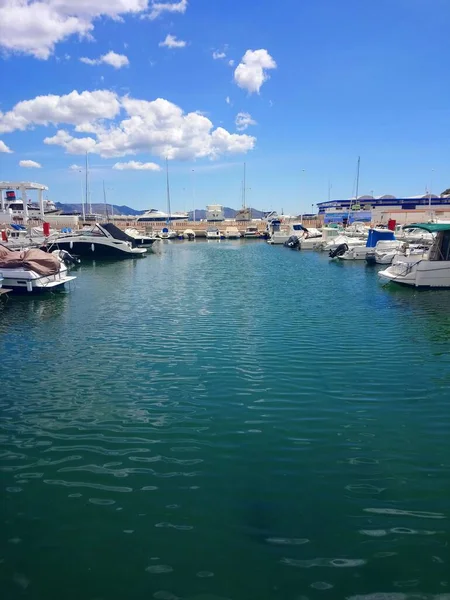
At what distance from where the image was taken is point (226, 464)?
8.84 m

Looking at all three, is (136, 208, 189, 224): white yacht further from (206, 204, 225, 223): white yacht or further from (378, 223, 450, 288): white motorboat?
(378, 223, 450, 288): white motorboat

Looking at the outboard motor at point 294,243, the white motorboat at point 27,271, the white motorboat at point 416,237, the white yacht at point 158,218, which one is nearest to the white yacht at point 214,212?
the white yacht at point 158,218

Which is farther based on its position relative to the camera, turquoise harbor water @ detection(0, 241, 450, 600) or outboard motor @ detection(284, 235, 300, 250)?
outboard motor @ detection(284, 235, 300, 250)

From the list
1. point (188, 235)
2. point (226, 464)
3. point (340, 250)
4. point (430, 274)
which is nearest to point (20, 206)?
point (188, 235)

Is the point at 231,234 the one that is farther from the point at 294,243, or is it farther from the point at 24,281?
the point at 24,281

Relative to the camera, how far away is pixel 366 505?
7.51 m

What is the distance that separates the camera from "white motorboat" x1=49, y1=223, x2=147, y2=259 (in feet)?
196

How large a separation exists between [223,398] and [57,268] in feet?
76.3

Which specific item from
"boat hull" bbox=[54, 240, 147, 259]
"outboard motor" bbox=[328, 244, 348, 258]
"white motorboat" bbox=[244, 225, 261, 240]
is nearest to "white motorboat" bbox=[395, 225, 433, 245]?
"outboard motor" bbox=[328, 244, 348, 258]

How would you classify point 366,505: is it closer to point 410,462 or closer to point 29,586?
point 410,462

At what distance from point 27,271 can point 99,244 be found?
104ft

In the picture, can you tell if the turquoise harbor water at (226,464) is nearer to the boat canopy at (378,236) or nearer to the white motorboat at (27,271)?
the white motorboat at (27,271)

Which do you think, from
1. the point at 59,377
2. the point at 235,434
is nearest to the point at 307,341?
the point at 235,434

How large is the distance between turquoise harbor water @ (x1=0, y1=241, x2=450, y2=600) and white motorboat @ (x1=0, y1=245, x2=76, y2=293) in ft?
35.3
